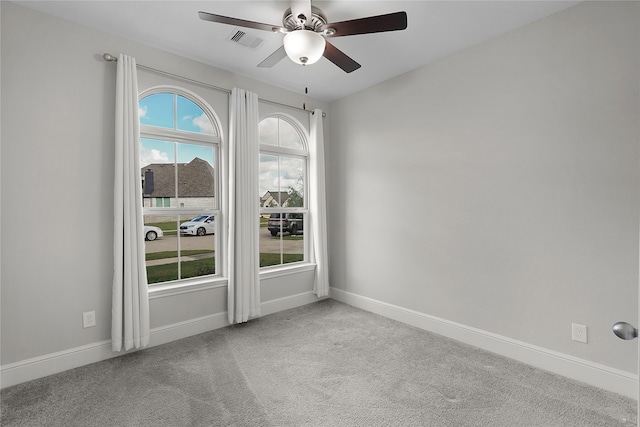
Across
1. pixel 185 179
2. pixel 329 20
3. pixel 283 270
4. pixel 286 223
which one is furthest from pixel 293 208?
pixel 329 20

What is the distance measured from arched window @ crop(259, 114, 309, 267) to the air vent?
42.0 inches

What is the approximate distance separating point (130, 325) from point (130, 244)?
67cm

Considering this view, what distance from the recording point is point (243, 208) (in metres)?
3.27

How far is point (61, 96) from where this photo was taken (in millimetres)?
2400

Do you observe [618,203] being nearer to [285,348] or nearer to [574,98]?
[574,98]

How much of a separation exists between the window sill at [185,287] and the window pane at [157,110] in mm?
1562

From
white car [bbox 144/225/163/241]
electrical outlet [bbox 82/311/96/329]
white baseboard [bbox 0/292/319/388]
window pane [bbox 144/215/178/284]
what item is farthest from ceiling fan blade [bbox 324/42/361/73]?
electrical outlet [bbox 82/311/96/329]

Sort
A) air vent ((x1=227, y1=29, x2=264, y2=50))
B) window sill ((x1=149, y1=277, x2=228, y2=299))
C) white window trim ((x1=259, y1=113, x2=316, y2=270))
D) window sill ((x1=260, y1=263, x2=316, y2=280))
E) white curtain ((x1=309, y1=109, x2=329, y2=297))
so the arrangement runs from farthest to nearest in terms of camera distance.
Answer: white curtain ((x1=309, y1=109, x2=329, y2=297)), white window trim ((x1=259, y1=113, x2=316, y2=270)), window sill ((x1=260, y1=263, x2=316, y2=280)), window sill ((x1=149, y1=277, x2=228, y2=299)), air vent ((x1=227, y1=29, x2=264, y2=50))

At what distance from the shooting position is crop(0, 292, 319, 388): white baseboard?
2201mm

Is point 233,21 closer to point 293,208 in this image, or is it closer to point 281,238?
point 293,208

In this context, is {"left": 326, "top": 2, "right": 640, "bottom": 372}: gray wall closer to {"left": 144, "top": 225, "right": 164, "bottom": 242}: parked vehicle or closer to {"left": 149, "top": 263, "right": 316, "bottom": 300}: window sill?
{"left": 149, "top": 263, "right": 316, "bottom": 300}: window sill

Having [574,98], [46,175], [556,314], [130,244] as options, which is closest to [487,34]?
[574,98]

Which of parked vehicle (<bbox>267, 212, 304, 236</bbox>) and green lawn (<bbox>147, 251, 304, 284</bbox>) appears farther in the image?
parked vehicle (<bbox>267, 212, 304, 236</bbox>)

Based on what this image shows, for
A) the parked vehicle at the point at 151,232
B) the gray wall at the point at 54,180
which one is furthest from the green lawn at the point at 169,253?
the gray wall at the point at 54,180
